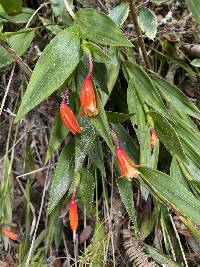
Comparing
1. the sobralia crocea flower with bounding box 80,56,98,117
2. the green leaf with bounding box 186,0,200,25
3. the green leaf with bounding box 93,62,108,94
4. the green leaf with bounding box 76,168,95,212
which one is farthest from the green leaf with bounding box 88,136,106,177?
the green leaf with bounding box 186,0,200,25

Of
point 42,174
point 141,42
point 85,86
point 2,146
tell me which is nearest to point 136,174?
point 85,86

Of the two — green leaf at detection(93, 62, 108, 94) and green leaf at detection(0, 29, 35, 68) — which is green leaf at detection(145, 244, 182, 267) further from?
green leaf at detection(0, 29, 35, 68)

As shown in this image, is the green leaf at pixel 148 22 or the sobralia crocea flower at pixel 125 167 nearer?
the sobralia crocea flower at pixel 125 167

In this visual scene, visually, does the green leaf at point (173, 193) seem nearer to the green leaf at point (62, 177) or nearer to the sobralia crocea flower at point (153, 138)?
the sobralia crocea flower at point (153, 138)

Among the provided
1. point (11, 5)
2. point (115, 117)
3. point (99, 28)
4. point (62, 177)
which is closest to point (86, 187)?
point (62, 177)

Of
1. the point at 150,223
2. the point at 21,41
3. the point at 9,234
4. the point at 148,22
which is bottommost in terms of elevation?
the point at 9,234

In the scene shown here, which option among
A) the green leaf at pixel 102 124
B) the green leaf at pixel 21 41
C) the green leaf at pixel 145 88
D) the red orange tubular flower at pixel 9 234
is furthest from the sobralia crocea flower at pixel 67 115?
the red orange tubular flower at pixel 9 234

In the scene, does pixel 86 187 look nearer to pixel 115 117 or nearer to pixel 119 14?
pixel 115 117
